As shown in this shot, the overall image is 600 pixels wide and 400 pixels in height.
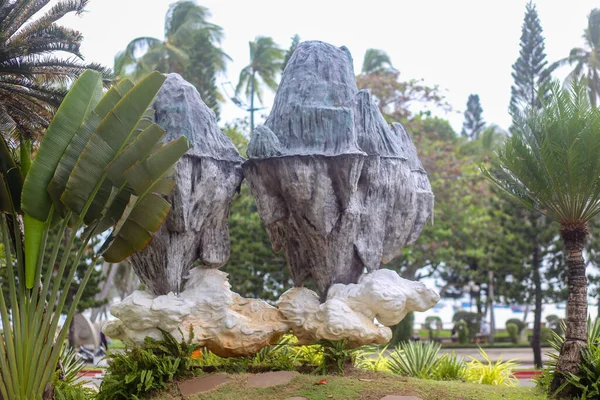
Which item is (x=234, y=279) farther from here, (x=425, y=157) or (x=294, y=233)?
(x=294, y=233)

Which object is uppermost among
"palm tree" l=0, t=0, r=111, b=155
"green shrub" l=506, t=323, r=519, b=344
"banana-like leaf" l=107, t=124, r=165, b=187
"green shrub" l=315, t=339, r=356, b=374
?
"palm tree" l=0, t=0, r=111, b=155

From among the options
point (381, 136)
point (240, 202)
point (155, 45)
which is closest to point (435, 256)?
point (240, 202)

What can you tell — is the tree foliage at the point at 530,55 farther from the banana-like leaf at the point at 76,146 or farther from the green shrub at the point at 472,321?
the banana-like leaf at the point at 76,146

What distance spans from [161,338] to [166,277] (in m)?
0.80

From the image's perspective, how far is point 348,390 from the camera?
25.4 feet

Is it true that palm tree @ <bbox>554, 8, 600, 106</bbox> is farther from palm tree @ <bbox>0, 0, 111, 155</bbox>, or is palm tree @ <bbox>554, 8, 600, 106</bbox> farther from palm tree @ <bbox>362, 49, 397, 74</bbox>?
palm tree @ <bbox>0, 0, 111, 155</bbox>

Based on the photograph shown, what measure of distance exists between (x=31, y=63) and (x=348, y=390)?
727 centimetres

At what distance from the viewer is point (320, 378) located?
8.08 meters

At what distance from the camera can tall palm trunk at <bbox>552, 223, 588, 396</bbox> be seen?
8.95m

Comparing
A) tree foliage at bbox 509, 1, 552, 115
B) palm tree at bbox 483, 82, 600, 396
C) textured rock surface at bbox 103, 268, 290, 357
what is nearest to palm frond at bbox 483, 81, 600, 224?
palm tree at bbox 483, 82, 600, 396

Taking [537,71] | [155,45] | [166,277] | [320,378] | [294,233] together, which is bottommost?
[320,378]

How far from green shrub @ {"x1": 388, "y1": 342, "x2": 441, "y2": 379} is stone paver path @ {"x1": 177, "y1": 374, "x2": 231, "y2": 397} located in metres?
3.32

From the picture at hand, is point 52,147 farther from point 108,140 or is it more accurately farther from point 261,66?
point 261,66

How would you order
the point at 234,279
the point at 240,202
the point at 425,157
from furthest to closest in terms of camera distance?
the point at 425,157 < the point at 240,202 < the point at 234,279
